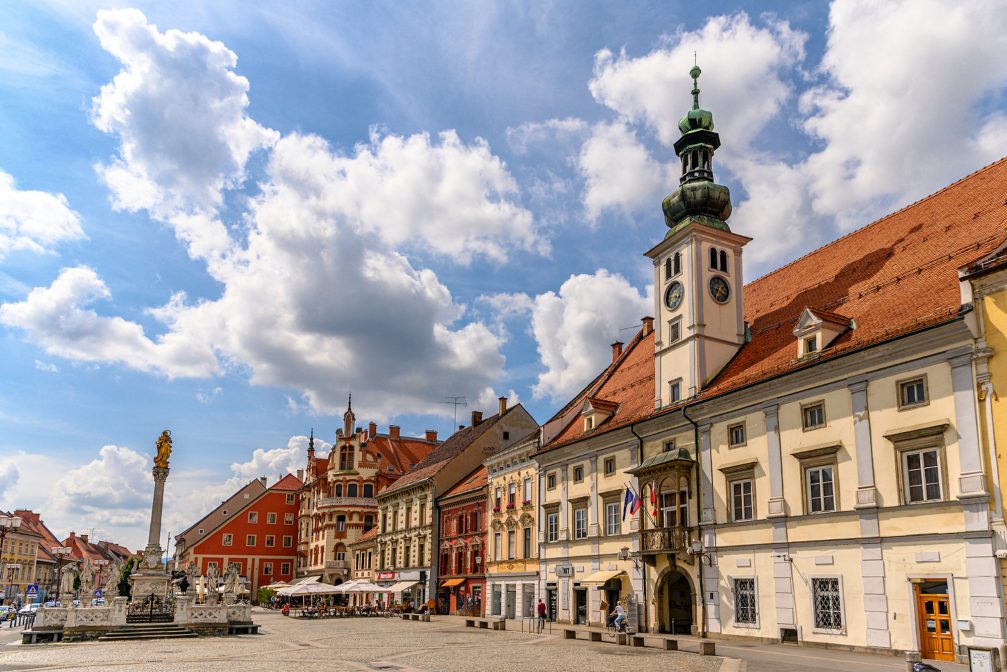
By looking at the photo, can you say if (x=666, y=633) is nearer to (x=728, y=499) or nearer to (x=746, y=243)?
(x=728, y=499)

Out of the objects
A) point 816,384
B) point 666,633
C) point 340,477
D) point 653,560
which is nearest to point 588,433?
point 653,560

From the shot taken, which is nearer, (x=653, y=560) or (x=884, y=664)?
(x=884, y=664)

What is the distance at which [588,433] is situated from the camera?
132 feet

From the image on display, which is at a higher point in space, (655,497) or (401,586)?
(655,497)

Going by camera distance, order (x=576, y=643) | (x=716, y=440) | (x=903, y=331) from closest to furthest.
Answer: (x=903, y=331) → (x=576, y=643) → (x=716, y=440)

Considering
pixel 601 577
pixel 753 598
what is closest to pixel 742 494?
pixel 753 598

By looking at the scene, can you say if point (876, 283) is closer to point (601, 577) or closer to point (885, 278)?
point (885, 278)

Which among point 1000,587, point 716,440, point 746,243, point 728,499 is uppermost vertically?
point 746,243

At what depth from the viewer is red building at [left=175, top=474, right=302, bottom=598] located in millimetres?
90875

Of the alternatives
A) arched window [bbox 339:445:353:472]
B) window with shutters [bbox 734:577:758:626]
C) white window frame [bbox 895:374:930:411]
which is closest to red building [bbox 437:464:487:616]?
arched window [bbox 339:445:353:472]

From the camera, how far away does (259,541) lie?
93812mm

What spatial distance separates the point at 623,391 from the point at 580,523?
700 cm

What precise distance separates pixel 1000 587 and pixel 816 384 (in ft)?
27.3

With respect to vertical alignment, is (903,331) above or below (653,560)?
above
